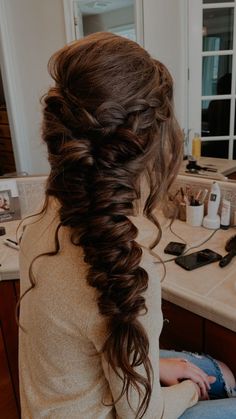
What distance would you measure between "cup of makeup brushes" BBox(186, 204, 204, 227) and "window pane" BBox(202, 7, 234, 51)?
24.4 inches

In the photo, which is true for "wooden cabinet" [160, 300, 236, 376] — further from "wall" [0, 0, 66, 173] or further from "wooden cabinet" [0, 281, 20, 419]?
"wall" [0, 0, 66, 173]

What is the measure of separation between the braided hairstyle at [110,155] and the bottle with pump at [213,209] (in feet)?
2.65

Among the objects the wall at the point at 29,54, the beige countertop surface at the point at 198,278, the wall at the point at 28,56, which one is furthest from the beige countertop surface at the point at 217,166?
the wall at the point at 28,56

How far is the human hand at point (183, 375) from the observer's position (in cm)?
86

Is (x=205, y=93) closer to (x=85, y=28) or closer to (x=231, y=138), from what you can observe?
(x=231, y=138)

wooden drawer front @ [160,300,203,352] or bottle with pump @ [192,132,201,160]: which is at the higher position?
bottle with pump @ [192,132,201,160]

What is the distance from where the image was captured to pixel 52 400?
0.65 m

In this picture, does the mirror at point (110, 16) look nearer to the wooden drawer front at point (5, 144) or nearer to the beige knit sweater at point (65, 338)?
the wooden drawer front at point (5, 144)

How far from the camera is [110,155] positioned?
0.53m

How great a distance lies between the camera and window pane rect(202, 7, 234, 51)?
1.22 meters

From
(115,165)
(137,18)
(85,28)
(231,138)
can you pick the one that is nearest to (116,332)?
(115,165)

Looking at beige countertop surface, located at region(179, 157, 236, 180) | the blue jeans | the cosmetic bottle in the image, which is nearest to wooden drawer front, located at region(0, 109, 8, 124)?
beige countertop surface, located at region(179, 157, 236, 180)

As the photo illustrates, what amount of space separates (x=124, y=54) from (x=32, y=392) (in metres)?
0.67

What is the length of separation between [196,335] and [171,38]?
1170 millimetres
